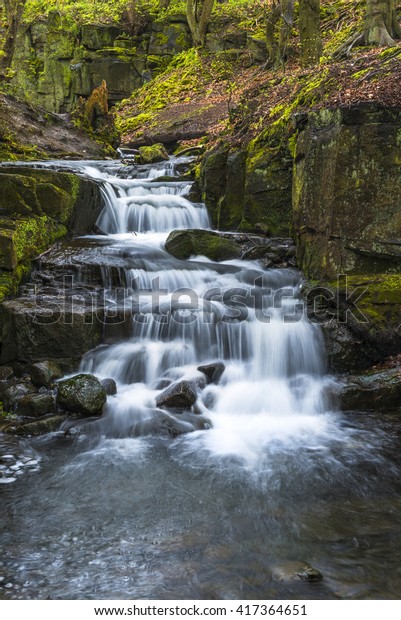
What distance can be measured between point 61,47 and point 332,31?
15.6 meters

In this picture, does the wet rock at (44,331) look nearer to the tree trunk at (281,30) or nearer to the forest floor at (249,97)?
the forest floor at (249,97)

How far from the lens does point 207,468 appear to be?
4492 millimetres

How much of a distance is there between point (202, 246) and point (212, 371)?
321 cm

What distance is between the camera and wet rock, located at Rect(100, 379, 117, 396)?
19.2 ft

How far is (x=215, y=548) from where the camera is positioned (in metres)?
3.23

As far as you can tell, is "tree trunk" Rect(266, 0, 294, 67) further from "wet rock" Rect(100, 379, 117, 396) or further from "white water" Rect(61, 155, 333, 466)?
"wet rock" Rect(100, 379, 117, 396)

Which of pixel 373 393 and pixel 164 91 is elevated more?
pixel 164 91

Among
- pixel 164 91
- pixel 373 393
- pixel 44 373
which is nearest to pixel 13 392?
pixel 44 373

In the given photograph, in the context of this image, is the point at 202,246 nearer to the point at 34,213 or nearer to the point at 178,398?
the point at 34,213

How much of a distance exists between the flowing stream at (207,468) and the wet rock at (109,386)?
116 mm

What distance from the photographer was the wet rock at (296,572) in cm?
288

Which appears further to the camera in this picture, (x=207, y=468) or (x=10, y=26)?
(x=10, y=26)

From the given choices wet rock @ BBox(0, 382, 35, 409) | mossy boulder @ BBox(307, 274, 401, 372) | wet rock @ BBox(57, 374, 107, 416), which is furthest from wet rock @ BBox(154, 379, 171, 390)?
mossy boulder @ BBox(307, 274, 401, 372)

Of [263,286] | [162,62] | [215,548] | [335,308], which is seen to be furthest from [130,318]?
[162,62]
